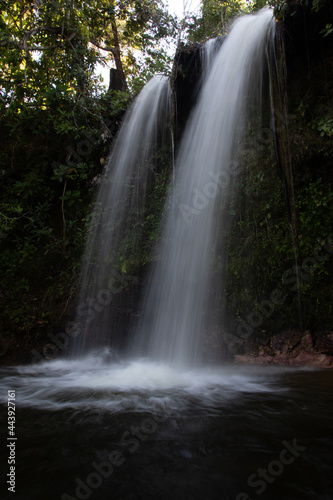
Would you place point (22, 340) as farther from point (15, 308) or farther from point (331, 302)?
point (331, 302)

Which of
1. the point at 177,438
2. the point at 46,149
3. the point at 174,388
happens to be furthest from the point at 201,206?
the point at 46,149

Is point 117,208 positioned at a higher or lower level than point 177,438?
higher

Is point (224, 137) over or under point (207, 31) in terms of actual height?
under

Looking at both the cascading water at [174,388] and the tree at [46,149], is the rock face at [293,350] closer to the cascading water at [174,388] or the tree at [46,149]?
the cascading water at [174,388]

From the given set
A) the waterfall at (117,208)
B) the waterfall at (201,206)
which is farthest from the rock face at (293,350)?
the waterfall at (117,208)

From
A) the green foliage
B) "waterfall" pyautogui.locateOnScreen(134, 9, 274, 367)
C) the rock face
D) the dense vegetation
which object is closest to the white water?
the rock face

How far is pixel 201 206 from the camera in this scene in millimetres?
5270

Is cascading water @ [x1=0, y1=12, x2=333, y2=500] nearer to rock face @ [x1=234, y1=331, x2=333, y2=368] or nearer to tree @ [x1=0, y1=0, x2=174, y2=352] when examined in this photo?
rock face @ [x1=234, y1=331, x2=333, y2=368]

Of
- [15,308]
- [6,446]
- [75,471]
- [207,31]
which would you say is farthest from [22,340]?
[207,31]

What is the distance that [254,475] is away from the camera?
5.85ft

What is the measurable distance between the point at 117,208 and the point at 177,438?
16.2 ft

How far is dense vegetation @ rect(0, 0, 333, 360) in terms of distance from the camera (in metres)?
4.29

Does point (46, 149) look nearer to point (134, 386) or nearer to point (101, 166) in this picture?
point (101, 166)

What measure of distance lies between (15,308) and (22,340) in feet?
2.26
